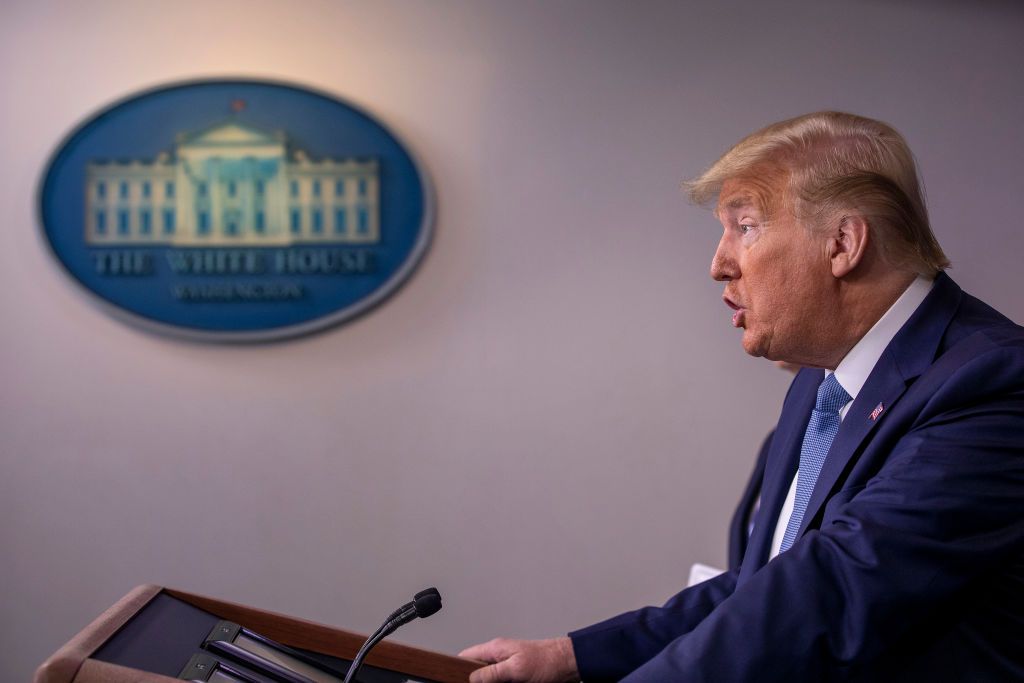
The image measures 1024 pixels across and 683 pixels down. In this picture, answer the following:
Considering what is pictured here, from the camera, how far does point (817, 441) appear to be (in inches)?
59.3

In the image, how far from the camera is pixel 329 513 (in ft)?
9.22

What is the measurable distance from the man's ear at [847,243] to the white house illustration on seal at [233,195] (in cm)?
170

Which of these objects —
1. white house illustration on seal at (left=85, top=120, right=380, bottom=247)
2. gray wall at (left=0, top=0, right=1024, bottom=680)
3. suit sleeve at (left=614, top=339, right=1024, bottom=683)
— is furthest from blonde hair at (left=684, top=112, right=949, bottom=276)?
white house illustration on seal at (left=85, top=120, right=380, bottom=247)

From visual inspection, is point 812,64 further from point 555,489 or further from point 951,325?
point 951,325

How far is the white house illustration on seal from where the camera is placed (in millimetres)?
2789

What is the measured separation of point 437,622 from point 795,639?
188 centimetres

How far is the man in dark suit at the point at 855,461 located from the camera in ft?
3.58

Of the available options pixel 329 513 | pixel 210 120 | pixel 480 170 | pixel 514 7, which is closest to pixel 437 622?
pixel 329 513

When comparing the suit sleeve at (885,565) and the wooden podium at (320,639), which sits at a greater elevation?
the suit sleeve at (885,565)

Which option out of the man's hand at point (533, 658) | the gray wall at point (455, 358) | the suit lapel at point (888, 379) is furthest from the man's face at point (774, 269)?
the gray wall at point (455, 358)

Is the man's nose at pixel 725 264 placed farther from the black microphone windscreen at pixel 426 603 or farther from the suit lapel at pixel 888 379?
the black microphone windscreen at pixel 426 603

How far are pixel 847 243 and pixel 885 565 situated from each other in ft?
1.53

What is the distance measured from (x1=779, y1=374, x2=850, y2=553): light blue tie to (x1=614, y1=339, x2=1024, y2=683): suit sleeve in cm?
28

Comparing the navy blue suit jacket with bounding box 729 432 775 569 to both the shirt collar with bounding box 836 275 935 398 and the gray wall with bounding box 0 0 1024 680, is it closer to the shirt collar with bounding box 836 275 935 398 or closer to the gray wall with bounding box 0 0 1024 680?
the gray wall with bounding box 0 0 1024 680
